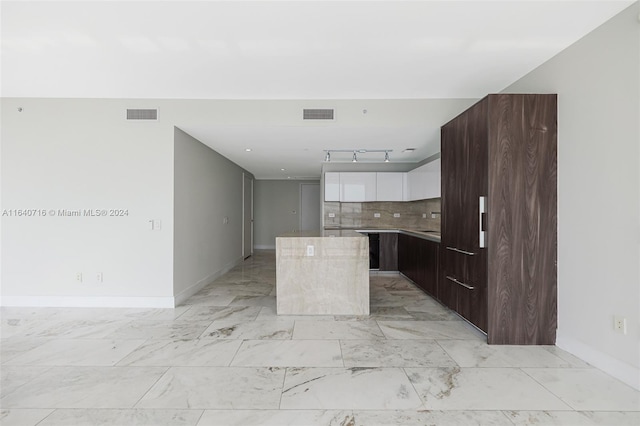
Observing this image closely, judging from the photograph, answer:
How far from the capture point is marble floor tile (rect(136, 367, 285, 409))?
6.91 feet

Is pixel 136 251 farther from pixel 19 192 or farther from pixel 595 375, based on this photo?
pixel 595 375

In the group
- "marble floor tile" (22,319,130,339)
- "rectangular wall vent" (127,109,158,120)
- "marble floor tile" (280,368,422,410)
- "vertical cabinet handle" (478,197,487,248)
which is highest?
"rectangular wall vent" (127,109,158,120)

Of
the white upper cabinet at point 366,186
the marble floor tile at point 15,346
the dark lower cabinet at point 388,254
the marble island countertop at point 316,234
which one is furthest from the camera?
the white upper cabinet at point 366,186

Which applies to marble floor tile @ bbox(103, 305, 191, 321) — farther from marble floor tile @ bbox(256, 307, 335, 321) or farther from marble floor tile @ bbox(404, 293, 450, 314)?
marble floor tile @ bbox(404, 293, 450, 314)

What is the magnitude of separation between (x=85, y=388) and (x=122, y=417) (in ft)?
1.81

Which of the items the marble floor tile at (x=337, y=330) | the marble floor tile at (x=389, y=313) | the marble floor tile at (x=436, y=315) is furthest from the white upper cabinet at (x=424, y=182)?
the marble floor tile at (x=337, y=330)

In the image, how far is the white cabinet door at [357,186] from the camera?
680cm

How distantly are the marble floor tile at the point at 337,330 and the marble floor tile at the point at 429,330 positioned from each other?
0.12 metres

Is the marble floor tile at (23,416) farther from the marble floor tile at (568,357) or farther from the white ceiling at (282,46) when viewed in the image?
the marble floor tile at (568,357)

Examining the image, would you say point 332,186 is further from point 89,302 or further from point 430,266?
point 89,302

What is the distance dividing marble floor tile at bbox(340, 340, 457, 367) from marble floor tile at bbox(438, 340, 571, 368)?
11 centimetres

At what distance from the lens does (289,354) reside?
9.32ft

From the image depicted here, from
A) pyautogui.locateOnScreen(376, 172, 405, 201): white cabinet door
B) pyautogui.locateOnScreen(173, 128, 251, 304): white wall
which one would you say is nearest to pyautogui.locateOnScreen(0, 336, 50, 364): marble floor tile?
pyautogui.locateOnScreen(173, 128, 251, 304): white wall

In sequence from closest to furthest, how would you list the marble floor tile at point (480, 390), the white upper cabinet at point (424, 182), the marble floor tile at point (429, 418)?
the marble floor tile at point (429, 418), the marble floor tile at point (480, 390), the white upper cabinet at point (424, 182)
